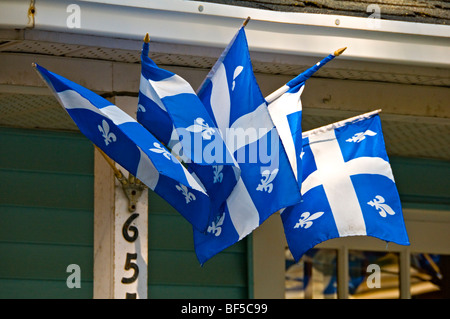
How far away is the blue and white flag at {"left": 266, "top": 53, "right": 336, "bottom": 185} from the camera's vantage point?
4.62 metres

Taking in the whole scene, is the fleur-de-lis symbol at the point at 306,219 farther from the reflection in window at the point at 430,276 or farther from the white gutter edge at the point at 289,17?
the reflection in window at the point at 430,276

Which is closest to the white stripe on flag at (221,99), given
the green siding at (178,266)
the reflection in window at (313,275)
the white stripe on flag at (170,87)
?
the white stripe on flag at (170,87)

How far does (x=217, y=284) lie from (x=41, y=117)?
1527 millimetres

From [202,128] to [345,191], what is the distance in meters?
0.88

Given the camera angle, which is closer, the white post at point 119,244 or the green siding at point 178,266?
the white post at point 119,244

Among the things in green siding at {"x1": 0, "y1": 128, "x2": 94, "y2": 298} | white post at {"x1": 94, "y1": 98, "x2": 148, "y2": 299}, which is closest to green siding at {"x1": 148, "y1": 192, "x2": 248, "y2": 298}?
green siding at {"x1": 0, "y1": 128, "x2": 94, "y2": 298}

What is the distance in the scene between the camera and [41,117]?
5.98 metres

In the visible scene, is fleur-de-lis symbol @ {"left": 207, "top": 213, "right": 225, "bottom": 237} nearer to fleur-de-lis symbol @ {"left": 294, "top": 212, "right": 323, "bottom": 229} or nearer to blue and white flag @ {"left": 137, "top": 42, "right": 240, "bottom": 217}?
blue and white flag @ {"left": 137, "top": 42, "right": 240, "bottom": 217}

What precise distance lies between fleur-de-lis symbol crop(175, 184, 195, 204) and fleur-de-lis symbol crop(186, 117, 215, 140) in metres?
0.24

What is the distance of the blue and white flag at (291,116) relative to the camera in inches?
182

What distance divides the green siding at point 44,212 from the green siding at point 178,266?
41cm

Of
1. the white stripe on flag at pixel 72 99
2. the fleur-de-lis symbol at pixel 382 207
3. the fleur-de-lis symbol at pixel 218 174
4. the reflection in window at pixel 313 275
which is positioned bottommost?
the fleur-de-lis symbol at pixel 382 207

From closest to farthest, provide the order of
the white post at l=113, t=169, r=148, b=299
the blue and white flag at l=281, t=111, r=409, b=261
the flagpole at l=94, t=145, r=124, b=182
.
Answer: the blue and white flag at l=281, t=111, r=409, b=261 → the flagpole at l=94, t=145, r=124, b=182 → the white post at l=113, t=169, r=148, b=299
